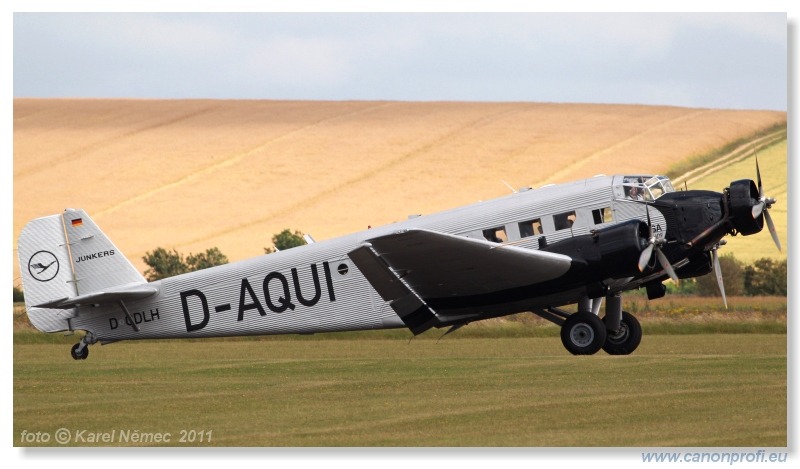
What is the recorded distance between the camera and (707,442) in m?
14.6

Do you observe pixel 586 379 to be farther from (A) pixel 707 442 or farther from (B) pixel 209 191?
(B) pixel 209 191

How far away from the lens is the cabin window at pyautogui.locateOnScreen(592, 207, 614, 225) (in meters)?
20.2

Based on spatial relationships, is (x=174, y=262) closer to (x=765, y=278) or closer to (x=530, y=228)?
(x=765, y=278)

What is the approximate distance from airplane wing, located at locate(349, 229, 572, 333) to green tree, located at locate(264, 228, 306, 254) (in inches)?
824

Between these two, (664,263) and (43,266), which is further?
(43,266)

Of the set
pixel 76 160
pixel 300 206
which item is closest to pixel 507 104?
pixel 300 206

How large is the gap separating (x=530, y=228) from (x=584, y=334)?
6.72ft

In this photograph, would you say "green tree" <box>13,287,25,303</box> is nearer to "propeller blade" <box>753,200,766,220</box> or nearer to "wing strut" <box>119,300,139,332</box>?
"wing strut" <box>119,300,139,332</box>

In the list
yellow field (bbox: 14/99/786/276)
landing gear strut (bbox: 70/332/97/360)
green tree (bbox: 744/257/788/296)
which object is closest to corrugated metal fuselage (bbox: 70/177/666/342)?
landing gear strut (bbox: 70/332/97/360)

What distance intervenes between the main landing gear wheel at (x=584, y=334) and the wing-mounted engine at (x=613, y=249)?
0.99 m

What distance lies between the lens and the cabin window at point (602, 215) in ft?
66.2

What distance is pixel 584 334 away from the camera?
2053cm

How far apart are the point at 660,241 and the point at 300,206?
28.5m

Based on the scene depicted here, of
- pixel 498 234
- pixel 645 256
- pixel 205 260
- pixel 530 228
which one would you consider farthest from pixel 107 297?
pixel 205 260
